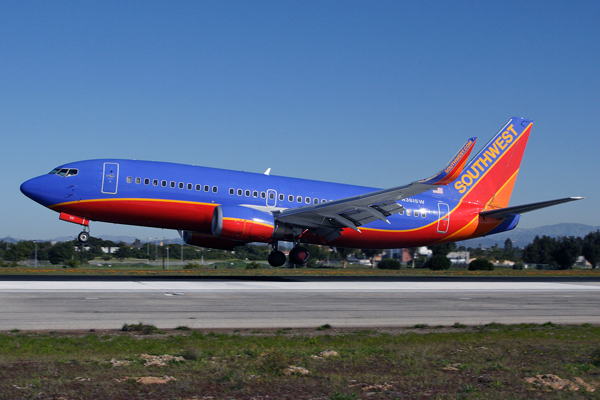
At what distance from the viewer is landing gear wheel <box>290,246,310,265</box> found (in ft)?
97.9

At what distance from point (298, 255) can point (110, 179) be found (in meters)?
10.6

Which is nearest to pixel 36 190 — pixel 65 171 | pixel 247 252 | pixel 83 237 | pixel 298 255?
pixel 65 171

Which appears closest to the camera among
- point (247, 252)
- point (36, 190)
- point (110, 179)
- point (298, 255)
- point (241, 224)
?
point (241, 224)

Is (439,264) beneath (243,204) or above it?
beneath

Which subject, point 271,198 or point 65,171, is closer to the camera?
point 65,171

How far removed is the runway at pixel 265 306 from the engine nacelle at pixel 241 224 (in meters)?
4.12

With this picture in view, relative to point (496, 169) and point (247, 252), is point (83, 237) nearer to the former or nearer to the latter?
point (496, 169)

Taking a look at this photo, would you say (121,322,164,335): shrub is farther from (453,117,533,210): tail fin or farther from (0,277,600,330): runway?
(453,117,533,210): tail fin

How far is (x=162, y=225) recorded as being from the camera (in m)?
A: 28.5

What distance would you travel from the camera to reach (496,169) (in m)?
36.7

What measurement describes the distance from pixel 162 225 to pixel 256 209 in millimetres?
4966

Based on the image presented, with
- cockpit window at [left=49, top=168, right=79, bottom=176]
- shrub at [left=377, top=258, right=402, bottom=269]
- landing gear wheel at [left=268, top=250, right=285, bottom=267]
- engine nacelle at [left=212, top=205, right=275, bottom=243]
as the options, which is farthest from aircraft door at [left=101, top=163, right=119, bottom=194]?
shrub at [left=377, top=258, right=402, bottom=269]

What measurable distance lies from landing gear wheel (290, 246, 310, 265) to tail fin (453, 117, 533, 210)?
11.9 m

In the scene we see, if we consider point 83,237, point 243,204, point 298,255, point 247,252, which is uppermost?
point 243,204
